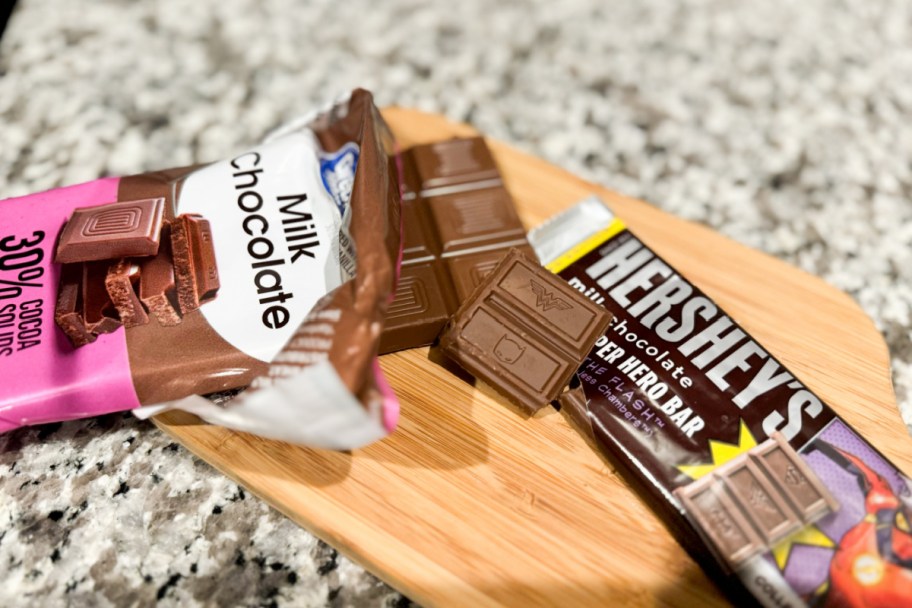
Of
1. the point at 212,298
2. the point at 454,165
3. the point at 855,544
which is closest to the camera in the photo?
the point at 855,544

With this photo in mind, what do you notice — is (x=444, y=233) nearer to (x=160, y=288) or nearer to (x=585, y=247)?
(x=585, y=247)

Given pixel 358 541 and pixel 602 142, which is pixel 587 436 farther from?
pixel 602 142

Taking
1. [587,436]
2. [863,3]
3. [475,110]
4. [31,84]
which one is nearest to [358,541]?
[587,436]

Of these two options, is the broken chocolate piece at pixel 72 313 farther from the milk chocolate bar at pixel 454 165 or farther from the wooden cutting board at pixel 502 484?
the milk chocolate bar at pixel 454 165

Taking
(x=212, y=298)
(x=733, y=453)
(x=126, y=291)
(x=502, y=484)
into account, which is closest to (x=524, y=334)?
(x=502, y=484)

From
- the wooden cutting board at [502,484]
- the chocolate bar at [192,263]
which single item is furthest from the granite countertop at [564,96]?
the chocolate bar at [192,263]

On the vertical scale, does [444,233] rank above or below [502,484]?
above
